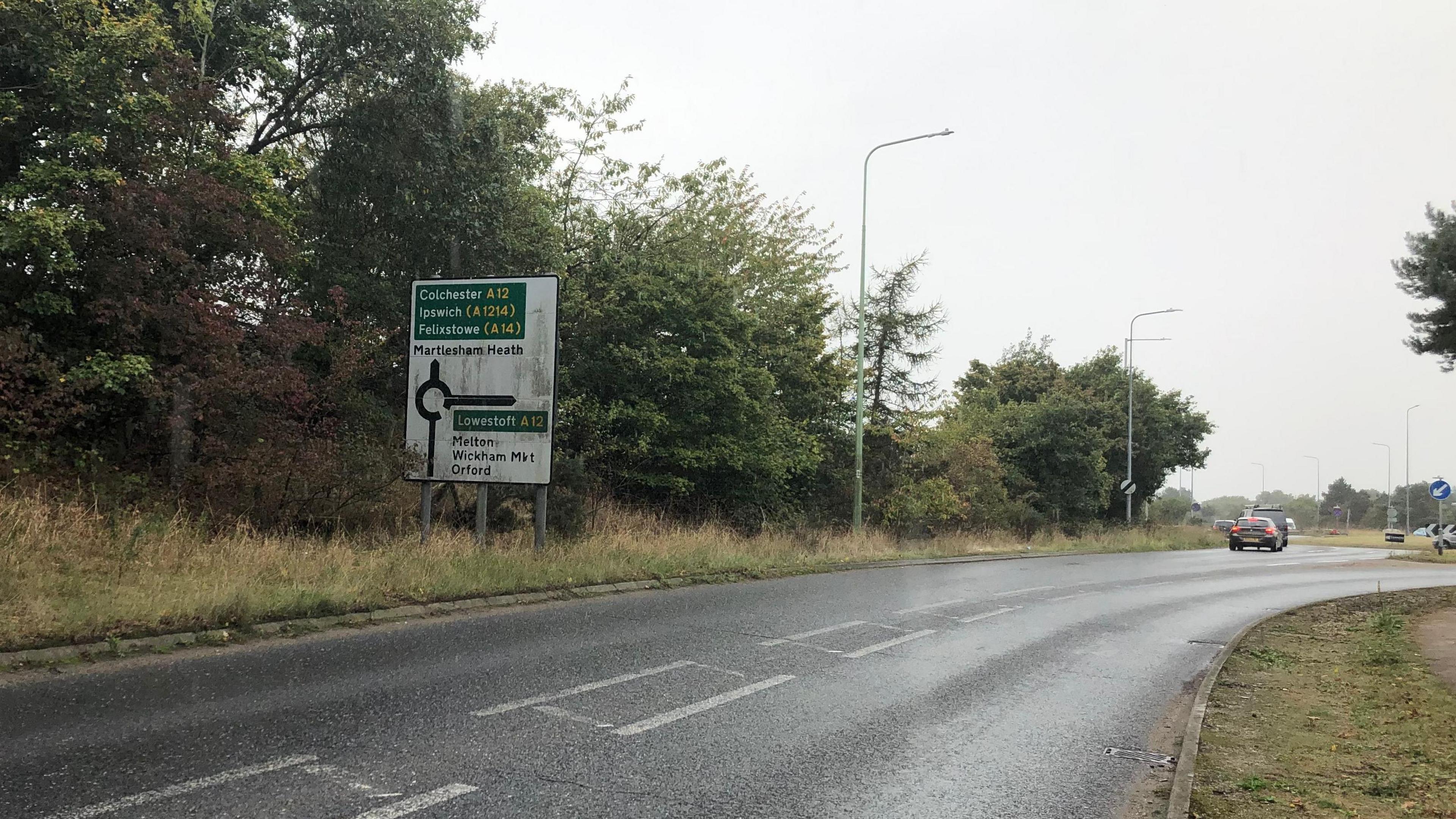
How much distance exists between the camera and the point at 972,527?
3216 cm

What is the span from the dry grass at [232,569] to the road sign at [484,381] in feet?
3.68

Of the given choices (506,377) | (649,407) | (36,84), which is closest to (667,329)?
(649,407)

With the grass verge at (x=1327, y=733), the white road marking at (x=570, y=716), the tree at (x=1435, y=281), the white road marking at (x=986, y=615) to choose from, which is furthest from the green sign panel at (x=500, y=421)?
the tree at (x=1435, y=281)

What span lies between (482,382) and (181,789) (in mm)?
8634

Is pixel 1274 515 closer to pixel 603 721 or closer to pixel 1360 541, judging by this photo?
pixel 1360 541

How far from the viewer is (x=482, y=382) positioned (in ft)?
40.7

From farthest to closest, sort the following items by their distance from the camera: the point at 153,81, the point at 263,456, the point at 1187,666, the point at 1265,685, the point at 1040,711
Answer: the point at 153,81 < the point at 263,456 < the point at 1187,666 < the point at 1265,685 < the point at 1040,711

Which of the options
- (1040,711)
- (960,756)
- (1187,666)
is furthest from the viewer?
(1187,666)

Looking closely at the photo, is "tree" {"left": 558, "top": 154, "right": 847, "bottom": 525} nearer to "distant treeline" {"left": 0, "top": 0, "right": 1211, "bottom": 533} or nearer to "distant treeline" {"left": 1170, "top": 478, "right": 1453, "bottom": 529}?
"distant treeline" {"left": 0, "top": 0, "right": 1211, "bottom": 533}

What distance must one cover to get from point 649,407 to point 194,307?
30.1ft

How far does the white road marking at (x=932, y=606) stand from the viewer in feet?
38.7

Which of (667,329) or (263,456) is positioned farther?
(667,329)

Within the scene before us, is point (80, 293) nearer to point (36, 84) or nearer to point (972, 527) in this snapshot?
point (36, 84)

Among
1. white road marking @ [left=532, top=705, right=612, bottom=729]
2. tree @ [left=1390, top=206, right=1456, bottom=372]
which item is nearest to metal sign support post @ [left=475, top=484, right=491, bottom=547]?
white road marking @ [left=532, top=705, right=612, bottom=729]
